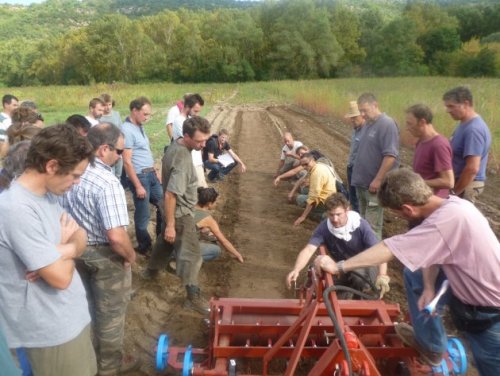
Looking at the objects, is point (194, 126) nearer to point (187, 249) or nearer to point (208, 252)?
point (187, 249)

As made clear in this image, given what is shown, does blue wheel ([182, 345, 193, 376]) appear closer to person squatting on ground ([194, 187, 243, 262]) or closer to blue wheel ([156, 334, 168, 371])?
blue wheel ([156, 334, 168, 371])

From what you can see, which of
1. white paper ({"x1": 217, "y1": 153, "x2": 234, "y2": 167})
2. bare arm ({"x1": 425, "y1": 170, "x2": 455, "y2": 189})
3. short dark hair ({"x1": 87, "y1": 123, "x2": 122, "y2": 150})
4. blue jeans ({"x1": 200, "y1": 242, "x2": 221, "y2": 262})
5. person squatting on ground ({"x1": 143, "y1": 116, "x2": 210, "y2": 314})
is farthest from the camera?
white paper ({"x1": 217, "y1": 153, "x2": 234, "y2": 167})

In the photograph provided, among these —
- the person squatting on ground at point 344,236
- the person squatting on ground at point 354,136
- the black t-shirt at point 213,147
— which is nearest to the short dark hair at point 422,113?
the person squatting on ground at point 344,236

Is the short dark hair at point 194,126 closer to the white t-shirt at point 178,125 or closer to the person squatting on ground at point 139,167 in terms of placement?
the person squatting on ground at point 139,167

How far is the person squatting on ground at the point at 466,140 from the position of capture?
4.03 meters

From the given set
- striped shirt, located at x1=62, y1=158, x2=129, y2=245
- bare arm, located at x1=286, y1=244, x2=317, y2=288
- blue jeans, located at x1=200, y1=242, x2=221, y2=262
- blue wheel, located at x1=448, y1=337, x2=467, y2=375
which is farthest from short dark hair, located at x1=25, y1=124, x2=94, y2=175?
blue jeans, located at x1=200, y1=242, x2=221, y2=262

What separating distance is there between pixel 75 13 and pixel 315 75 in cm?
10539

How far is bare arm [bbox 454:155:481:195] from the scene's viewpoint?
404cm

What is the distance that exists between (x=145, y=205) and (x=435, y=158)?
3.13 meters

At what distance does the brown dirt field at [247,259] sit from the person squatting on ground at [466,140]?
4.53 feet

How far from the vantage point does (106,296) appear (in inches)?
127

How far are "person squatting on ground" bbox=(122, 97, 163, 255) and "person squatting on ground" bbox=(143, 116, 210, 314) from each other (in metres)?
0.80

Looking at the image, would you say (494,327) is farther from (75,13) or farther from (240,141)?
(75,13)

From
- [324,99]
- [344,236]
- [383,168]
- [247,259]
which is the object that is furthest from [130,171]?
[324,99]
